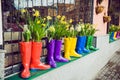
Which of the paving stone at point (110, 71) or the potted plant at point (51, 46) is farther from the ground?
the potted plant at point (51, 46)

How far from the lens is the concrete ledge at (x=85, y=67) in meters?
3.58

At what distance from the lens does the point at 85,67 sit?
497 centimetres

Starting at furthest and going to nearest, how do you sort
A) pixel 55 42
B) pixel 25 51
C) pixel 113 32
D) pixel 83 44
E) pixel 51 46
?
pixel 113 32 → pixel 83 44 → pixel 55 42 → pixel 51 46 → pixel 25 51

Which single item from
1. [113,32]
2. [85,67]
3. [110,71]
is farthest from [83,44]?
[113,32]

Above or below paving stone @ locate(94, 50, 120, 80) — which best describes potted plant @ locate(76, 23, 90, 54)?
above

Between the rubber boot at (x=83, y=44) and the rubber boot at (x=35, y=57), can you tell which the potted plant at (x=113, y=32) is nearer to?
the rubber boot at (x=83, y=44)

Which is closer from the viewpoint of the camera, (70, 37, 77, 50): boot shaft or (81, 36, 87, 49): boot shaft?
(70, 37, 77, 50): boot shaft

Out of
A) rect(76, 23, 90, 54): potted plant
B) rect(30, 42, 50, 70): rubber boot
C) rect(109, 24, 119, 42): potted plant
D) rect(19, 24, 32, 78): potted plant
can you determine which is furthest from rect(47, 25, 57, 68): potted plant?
rect(109, 24, 119, 42): potted plant

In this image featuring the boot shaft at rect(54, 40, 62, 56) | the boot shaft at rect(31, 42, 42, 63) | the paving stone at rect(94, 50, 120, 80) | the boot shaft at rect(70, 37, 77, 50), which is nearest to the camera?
the boot shaft at rect(31, 42, 42, 63)

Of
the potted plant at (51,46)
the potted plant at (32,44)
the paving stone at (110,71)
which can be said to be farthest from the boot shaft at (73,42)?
the paving stone at (110,71)

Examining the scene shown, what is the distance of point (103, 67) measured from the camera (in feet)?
21.8

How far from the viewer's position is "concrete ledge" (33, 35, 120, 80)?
11.7 ft

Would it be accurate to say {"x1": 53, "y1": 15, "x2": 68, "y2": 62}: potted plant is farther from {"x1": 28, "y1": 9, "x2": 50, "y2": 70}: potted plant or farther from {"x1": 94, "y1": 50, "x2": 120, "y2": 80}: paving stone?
{"x1": 94, "y1": 50, "x2": 120, "y2": 80}: paving stone

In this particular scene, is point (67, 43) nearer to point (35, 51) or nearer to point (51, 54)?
point (51, 54)
